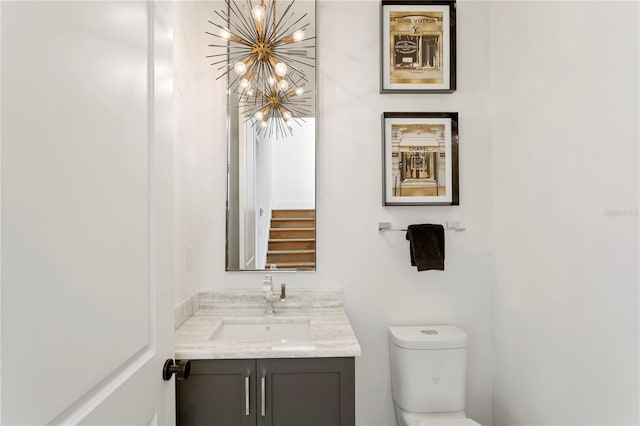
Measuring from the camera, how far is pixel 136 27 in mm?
871

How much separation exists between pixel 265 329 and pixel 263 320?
4 cm

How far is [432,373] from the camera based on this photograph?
1.84m

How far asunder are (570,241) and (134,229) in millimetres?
1494

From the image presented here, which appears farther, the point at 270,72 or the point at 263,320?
the point at 270,72

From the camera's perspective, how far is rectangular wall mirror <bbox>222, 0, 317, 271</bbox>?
207 centimetres

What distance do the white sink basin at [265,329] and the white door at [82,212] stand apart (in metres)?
0.89

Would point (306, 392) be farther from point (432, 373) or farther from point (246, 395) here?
point (432, 373)

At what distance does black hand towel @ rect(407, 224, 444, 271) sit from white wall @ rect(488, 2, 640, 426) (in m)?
0.33

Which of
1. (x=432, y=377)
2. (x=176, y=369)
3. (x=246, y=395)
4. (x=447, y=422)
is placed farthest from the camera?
(x=432, y=377)

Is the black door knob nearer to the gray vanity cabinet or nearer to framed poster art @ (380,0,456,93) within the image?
the gray vanity cabinet

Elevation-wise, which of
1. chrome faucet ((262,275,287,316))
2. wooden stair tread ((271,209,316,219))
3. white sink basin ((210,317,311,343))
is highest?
wooden stair tread ((271,209,316,219))

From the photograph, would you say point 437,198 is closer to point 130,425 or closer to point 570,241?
point 570,241

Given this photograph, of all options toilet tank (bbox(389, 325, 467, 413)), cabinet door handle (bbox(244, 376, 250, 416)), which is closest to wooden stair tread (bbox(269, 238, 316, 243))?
toilet tank (bbox(389, 325, 467, 413))

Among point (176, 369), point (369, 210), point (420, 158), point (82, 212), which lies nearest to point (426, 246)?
point (369, 210)
